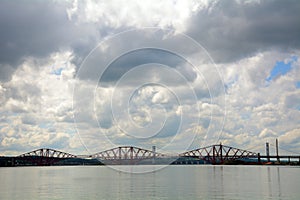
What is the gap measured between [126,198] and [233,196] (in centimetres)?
1471

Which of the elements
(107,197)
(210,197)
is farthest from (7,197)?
(210,197)

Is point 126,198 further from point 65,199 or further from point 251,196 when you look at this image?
point 251,196

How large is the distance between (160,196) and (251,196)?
12601 millimetres

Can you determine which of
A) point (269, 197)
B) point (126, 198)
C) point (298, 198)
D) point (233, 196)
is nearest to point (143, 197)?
point (126, 198)

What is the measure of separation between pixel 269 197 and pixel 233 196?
4859 mm

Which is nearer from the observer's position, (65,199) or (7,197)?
(65,199)

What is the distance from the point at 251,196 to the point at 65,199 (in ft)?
83.4

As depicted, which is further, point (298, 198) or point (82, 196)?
point (82, 196)

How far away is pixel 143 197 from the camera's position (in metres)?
52.2

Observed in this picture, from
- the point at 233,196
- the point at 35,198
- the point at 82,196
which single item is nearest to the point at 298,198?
the point at 233,196

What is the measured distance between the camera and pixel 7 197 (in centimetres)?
5491

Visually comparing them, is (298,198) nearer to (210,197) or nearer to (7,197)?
(210,197)

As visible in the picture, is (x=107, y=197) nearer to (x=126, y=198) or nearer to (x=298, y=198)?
(x=126, y=198)

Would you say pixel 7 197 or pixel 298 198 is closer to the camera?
pixel 298 198
